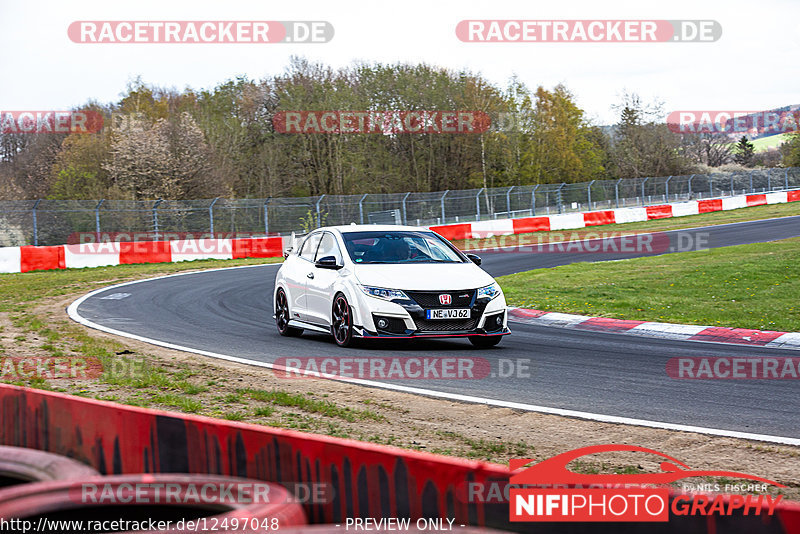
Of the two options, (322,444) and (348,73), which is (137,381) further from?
(348,73)

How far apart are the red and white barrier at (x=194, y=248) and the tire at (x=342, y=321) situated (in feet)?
60.4

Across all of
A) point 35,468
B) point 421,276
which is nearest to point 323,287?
point 421,276

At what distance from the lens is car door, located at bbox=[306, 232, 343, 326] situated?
35.5ft

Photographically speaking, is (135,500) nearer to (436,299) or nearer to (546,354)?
(436,299)

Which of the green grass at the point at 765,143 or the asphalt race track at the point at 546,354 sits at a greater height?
the green grass at the point at 765,143

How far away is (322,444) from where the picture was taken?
3.19 metres

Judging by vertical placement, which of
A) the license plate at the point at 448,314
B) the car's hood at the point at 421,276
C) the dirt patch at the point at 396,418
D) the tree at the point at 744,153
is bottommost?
the dirt patch at the point at 396,418

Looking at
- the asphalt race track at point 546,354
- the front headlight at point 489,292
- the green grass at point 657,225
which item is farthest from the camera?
the green grass at point 657,225

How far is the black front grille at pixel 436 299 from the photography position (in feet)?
32.6

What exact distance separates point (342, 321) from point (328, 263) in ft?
2.72

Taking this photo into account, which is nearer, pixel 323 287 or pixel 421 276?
pixel 421 276

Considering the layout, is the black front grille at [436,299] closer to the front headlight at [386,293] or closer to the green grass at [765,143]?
the front headlight at [386,293]

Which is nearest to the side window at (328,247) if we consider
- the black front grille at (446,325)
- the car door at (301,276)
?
the car door at (301,276)

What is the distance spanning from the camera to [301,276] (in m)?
11.6
